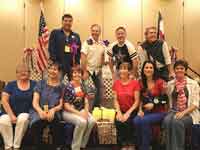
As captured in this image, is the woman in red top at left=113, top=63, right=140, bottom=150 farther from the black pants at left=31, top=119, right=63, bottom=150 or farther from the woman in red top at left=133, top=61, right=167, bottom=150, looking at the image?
the black pants at left=31, top=119, right=63, bottom=150

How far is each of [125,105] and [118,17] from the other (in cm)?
470

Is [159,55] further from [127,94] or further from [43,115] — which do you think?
[43,115]

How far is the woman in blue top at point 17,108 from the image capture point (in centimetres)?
467

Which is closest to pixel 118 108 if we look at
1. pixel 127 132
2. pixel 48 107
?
pixel 127 132

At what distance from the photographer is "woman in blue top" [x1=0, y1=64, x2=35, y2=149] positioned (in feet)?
15.3

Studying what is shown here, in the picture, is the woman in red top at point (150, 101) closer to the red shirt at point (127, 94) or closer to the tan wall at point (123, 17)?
the red shirt at point (127, 94)

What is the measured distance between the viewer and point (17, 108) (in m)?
4.89

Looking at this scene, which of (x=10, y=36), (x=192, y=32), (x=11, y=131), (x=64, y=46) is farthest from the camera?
(x=192, y=32)

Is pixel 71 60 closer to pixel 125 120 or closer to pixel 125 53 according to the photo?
pixel 125 53

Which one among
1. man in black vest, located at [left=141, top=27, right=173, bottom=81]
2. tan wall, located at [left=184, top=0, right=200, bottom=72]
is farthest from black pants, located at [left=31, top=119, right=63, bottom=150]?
tan wall, located at [left=184, top=0, right=200, bottom=72]

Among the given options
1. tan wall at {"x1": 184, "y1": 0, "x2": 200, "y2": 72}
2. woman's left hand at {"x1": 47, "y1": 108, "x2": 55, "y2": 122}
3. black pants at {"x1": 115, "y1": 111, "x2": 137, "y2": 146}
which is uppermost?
tan wall at {"x1": 184, "y1": 0, "x2": 200, "y2": 72}

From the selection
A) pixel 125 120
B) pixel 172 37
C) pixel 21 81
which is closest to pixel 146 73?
pixel 125 120

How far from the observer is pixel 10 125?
4703 mm

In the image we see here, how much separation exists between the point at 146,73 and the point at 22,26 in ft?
15.8
